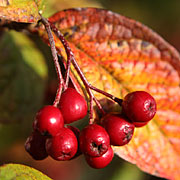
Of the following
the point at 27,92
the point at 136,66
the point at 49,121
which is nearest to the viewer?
the point at 49,121

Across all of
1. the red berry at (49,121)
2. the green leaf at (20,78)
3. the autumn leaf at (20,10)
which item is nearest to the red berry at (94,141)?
the red berry at (49,121)

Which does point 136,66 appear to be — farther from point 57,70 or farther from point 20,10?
point 20,10

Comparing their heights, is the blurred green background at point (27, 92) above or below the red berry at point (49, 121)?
below

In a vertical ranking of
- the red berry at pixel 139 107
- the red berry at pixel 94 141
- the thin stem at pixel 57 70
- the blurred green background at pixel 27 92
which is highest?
the thin stem at pixel 57 70

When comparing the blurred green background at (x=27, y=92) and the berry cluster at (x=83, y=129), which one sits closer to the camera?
the berry cluster at (x=83, y=129)

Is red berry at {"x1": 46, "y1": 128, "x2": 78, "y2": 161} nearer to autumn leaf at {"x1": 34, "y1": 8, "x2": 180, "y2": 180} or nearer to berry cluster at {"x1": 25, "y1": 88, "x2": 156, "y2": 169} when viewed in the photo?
berry cluster at {"x1": 25, "y1": 88, "x2": 156, "y2": 169}

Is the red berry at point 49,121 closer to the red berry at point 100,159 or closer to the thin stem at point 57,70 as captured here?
the thin stem at point 57,70

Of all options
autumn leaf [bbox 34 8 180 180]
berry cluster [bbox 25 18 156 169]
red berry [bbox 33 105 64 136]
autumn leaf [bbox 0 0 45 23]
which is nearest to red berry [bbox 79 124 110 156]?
berry cluster [bbox 25 18 156 169]

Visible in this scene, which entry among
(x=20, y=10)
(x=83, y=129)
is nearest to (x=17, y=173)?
(x=83, y=129)

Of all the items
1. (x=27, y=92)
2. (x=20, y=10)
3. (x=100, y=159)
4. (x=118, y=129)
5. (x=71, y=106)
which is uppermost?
(x=20, y=10)

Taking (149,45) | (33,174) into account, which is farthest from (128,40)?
(33,174)
